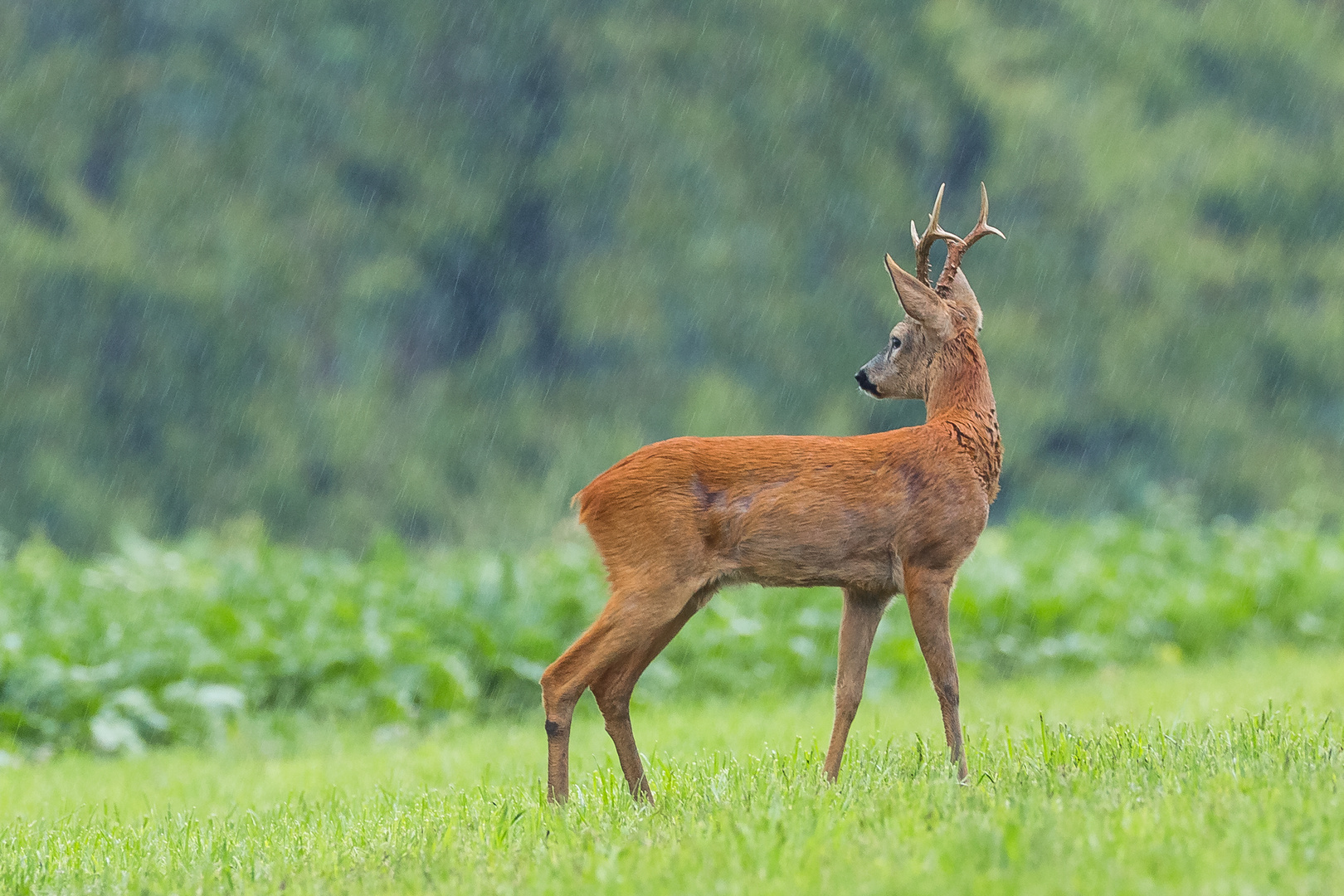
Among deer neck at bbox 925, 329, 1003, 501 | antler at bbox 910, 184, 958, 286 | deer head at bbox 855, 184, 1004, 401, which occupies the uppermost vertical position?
antler at bbox 910, 184, 958, 286

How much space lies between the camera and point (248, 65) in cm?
1636

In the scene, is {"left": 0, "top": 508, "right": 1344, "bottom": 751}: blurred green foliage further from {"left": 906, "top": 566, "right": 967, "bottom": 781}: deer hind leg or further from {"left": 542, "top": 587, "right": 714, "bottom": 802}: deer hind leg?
{"left": 906, "top": 566, "right": 967, "bottom": 781}: deer hind leg

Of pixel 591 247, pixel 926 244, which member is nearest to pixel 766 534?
pixel 926 244

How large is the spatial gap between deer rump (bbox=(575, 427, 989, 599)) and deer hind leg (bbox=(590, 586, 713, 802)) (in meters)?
0.19

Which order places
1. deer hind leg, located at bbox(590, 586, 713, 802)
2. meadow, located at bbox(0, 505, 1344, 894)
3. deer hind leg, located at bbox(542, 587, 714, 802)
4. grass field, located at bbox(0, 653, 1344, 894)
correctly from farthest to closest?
deer hind leg, located at bbox(590, 586, 713, 802)
deer hind leg, located at bbox(542, 587, 714, 802)
meadow, located at bbox(0, 505, 1344, 894)
grass field, located at bbox(0, 653, 1344, 894)

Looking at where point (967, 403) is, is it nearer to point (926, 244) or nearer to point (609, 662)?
point (926, 244)

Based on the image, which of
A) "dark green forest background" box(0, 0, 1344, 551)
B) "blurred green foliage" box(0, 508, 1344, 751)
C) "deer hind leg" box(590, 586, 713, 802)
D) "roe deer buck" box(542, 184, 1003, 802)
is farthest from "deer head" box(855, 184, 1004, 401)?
"dark green forest background" box(0, 0, 1344, 551)

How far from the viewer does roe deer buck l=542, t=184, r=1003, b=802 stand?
14.3 feet

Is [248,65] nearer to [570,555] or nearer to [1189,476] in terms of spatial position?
[570,555]

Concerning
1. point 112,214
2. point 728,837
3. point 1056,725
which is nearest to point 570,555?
point 1056,725

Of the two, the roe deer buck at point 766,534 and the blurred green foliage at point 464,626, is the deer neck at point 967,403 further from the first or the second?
the blurred green foliage at point 464,626

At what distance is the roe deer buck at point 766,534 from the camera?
14.3 feet

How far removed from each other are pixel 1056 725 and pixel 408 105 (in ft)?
39.5

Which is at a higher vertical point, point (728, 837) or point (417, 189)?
point (417, 189)
